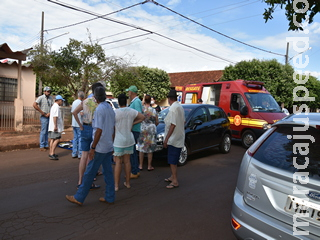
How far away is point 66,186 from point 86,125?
1.29 metres

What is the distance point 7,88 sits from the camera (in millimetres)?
15414

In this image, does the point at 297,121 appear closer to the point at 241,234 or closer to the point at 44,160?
the point at 241,234

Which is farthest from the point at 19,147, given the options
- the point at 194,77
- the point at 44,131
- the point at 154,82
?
the point at 194,77

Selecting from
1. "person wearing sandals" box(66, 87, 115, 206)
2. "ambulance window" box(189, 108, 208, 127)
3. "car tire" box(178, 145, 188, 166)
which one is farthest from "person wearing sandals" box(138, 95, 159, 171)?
"person wearing sandals" box(66, 87, 115, 206)

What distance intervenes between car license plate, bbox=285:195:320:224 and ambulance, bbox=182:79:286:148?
7.48 metres

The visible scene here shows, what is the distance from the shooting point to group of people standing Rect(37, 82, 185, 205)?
4.27 meters

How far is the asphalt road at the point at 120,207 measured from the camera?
3586 millimetres

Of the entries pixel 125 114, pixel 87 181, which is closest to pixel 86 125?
pixel 125 114

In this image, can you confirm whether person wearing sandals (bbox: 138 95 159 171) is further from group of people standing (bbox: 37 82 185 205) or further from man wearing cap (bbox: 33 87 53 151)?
man wearing cap (bbox: 33 87 53 151)

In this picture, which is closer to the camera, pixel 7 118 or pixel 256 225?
pixel 256 225

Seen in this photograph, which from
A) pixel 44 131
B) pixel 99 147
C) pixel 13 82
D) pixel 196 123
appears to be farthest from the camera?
pixel 13 82

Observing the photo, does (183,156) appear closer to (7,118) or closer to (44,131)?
(44,131)

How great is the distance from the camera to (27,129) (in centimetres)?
1248

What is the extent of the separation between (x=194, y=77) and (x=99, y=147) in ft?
118
